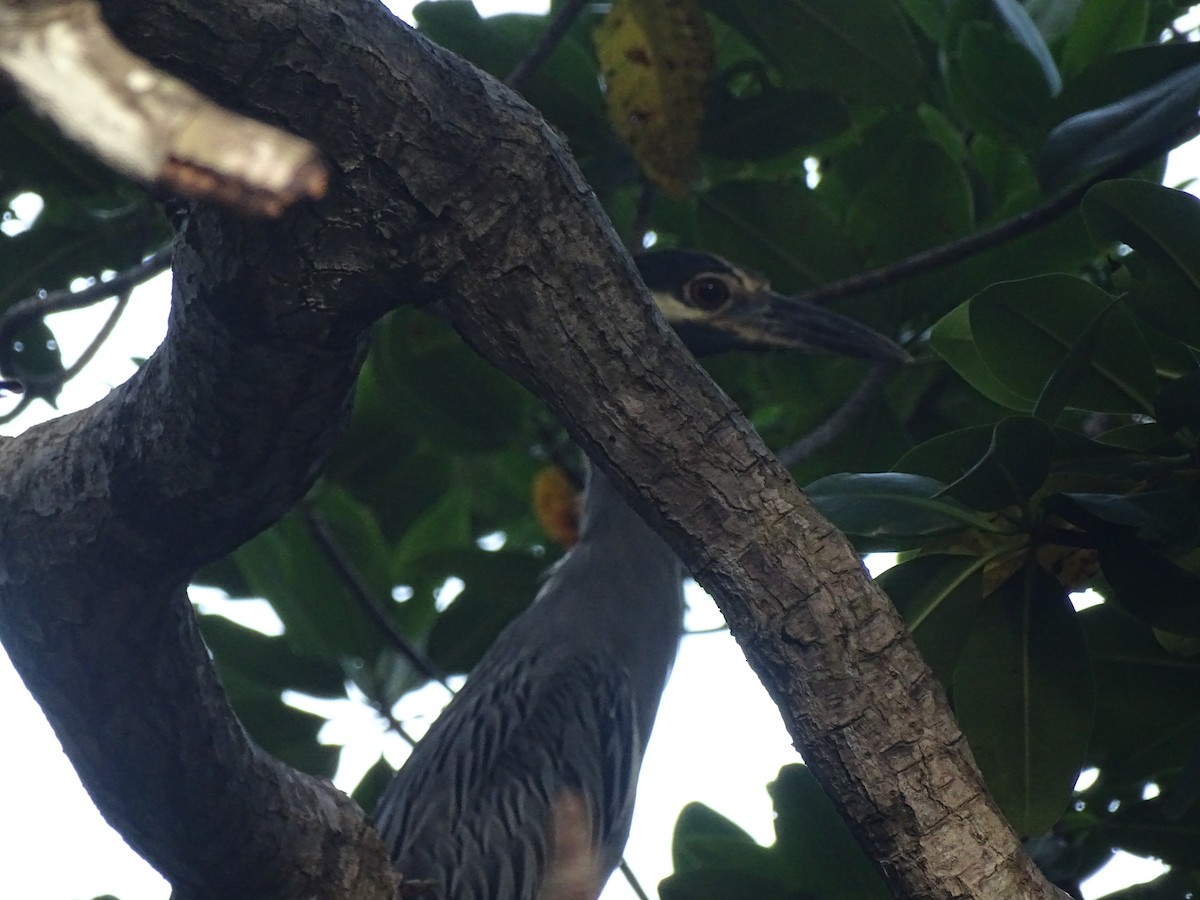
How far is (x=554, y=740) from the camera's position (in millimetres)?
3238

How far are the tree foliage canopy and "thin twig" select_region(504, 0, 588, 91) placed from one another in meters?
0.10

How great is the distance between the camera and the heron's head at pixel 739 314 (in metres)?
3.24

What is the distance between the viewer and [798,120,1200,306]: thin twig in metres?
2.41

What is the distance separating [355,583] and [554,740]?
1.97 ft

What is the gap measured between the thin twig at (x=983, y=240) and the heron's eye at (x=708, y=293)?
0.23 metres

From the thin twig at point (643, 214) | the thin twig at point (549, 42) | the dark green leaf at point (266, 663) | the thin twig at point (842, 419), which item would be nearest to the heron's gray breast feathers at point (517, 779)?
the dark green leaf at point (266, 663)

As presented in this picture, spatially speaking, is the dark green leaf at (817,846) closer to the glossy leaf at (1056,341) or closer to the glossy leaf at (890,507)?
the glossy leaf at (890,507)

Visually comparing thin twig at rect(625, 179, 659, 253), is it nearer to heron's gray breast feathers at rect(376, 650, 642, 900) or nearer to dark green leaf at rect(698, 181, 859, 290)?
dark green leaf at rect(698, 181, 859, 290)

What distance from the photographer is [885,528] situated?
76.0 inches

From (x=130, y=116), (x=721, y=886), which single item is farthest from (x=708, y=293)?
(x=130, y=116)

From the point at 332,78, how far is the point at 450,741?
A: 6.74 feet

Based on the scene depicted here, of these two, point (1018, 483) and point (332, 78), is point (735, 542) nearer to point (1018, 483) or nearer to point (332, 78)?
point (1018, 483)

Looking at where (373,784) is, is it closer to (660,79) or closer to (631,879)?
(631,879)

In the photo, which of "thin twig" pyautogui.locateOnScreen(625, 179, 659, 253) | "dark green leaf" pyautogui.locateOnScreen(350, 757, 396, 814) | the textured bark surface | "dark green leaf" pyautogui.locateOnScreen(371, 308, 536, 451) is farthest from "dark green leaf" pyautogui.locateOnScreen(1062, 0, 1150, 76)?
"dark green leaf" pyautogui.locateOnScreen(350, 757, 396, 814)
